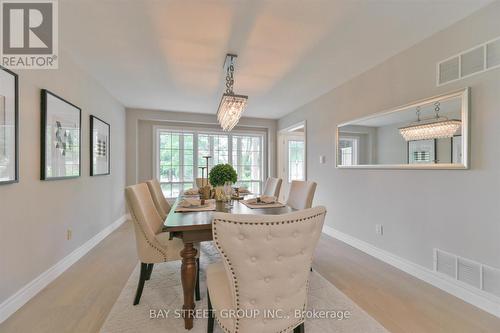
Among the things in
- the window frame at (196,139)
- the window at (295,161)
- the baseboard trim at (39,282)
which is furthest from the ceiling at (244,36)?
the window at (295,161)

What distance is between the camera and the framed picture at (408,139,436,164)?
2.11 metres

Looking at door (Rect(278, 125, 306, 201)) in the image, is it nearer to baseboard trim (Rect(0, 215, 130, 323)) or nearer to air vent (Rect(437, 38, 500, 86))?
air vent (Rect(437, 38, 500, 86))

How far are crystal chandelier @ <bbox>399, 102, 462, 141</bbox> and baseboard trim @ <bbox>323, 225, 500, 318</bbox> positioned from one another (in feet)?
4.27

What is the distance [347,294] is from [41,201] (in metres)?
2.90

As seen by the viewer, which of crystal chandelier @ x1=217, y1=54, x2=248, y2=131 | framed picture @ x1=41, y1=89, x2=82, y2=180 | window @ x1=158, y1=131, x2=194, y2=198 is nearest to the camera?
framed picture @ x1=41, y1=89, x2=82, y2=180

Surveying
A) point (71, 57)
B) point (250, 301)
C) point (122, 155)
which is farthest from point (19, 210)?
point (122, 155)

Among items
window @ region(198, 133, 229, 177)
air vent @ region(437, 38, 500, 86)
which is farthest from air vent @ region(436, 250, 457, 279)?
window @ region(198, 133, 229, 177)

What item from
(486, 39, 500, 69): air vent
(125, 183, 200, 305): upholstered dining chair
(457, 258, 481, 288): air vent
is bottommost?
(457, 258, 481, 288): air vent

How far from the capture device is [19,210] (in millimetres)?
1781

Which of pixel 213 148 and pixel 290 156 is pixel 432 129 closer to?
pixel 290 156

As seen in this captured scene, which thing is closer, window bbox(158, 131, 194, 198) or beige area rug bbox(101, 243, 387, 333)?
beige area rug bbox(101, 243, 387, 333)

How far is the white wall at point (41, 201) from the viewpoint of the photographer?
1.70 meters

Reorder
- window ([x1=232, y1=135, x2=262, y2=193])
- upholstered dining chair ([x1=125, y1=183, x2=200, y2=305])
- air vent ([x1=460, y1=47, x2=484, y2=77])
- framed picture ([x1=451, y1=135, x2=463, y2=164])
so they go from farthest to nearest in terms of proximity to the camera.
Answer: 1. window ([x1=232, y1=135, x2=262, y2=193])
2. framed picture ([x1=451, y1=135, x2=463, y2=164])
3. air vent ([x1=460, y1=47, x2=484, y2=77])
4. upholstered dining chair ([x1=125, y1=183, x2=200, y2=305])

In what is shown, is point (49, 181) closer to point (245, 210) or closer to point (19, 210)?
point (19, 210)
